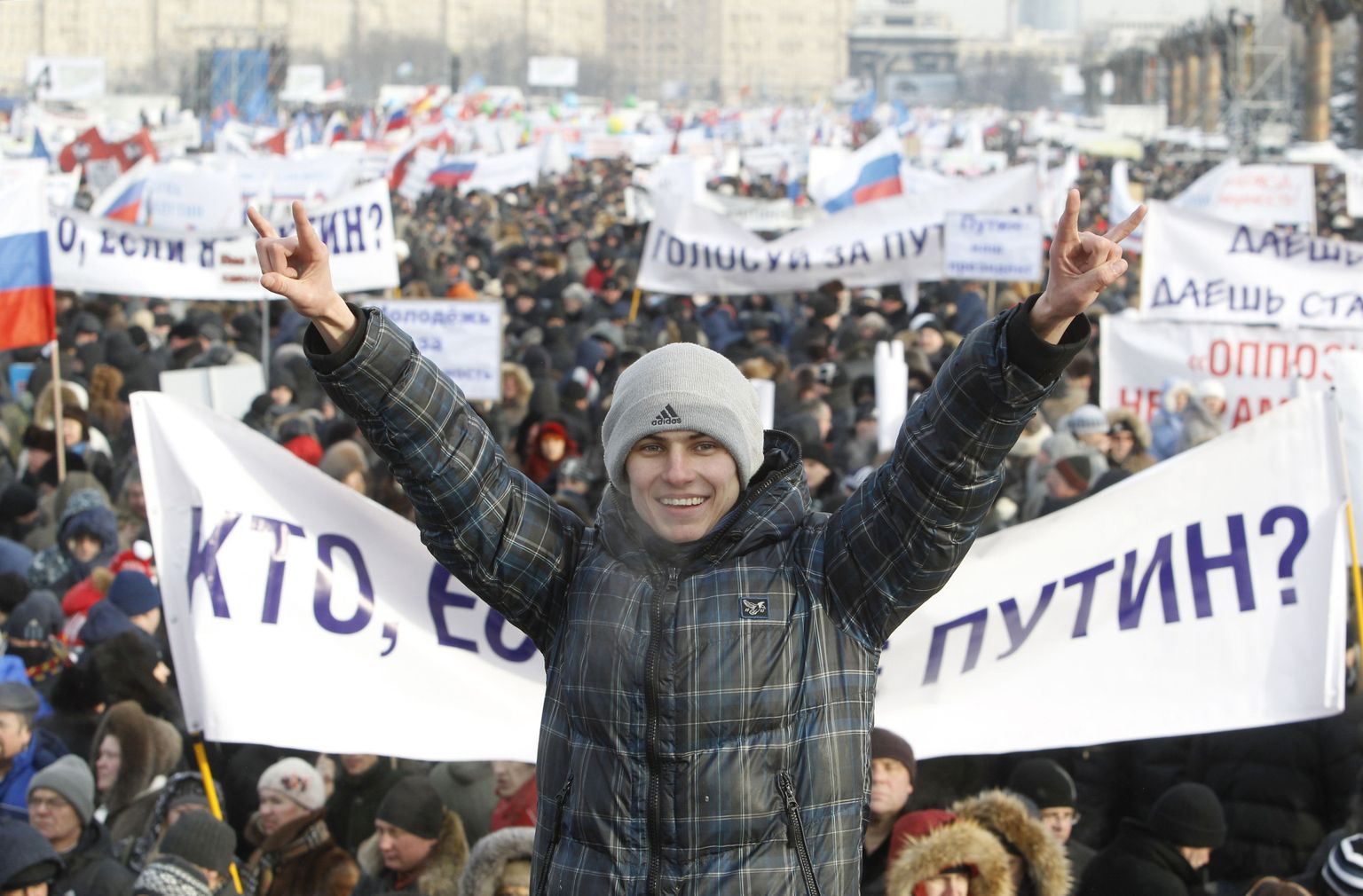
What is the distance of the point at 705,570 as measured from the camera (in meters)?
1.90

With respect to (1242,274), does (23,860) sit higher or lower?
lower

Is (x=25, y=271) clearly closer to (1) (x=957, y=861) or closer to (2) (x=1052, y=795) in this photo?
(2) (x=1052, y=795)

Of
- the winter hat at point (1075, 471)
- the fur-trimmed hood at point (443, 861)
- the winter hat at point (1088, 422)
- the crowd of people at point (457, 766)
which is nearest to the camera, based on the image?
the crowd of people at point (457, 766)

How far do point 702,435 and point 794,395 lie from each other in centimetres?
559

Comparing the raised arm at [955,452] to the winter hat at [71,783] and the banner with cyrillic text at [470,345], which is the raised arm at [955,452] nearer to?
the winter hat at [71,783]

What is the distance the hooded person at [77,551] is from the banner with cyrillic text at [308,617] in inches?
83.8

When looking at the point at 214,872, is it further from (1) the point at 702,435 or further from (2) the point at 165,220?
(2) the point at 165,220

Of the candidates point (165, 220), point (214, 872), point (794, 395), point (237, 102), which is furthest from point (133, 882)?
point (237, 102)

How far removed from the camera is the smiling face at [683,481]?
1.91 m

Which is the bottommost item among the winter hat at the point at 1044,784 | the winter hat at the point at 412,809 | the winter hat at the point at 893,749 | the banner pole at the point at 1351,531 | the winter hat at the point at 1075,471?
the winter hat at the point at 1044,784

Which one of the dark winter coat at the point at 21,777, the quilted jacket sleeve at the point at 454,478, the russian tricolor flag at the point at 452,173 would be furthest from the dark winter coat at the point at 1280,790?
the russian tricolor flag at the point at 452,173

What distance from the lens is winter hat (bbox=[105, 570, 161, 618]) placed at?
185 inches

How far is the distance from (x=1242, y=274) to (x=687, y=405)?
631 cm

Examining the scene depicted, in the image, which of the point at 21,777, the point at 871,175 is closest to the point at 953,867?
the point at 21,777
